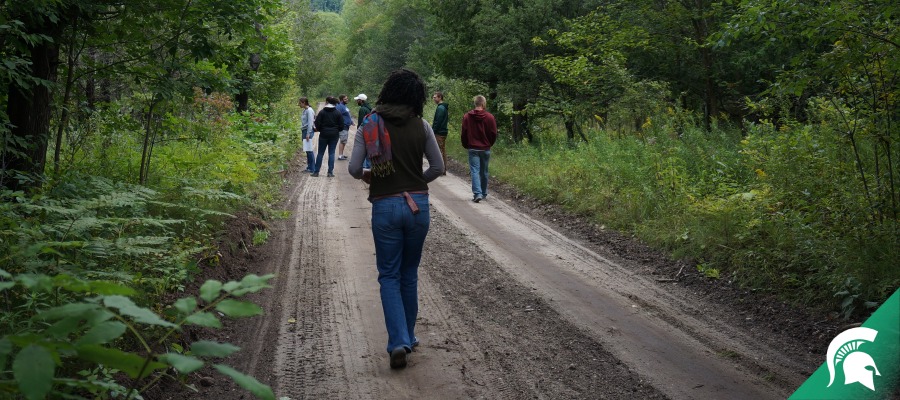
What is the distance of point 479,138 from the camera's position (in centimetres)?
1473

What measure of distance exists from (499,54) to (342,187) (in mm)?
6523

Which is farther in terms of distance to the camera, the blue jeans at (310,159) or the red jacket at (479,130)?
the blue jeans at (310,159)

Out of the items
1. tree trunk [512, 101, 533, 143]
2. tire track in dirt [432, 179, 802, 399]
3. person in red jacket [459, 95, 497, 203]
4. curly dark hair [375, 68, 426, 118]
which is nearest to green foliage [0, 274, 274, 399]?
curly dark hair [375, 68, 426, 118]

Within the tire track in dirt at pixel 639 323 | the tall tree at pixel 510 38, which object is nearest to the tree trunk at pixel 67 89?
the tire track in dirt at pixel 639 323

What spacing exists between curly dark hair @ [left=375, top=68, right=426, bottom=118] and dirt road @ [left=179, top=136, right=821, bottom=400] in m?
2.07

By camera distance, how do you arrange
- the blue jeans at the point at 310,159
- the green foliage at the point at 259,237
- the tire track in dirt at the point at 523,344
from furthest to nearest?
the blue jeans at the point at 310,159, the green foliage at the point at 259,237, the tire track in dirt at the point at 523,344

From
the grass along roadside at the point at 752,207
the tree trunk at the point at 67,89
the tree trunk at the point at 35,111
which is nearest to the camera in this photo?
the grass along roadside at the point at 752,207

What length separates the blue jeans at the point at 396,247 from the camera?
5.59 metres

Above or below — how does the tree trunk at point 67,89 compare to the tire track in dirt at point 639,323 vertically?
above

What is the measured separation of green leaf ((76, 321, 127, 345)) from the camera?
7.26 ft

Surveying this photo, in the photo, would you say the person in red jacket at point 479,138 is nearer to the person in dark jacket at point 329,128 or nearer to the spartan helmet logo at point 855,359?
the person in dark jacket at point 329,128

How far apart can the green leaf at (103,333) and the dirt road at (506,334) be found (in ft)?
9.64

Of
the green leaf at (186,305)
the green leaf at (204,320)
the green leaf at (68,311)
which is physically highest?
the green leaf at (186,305)

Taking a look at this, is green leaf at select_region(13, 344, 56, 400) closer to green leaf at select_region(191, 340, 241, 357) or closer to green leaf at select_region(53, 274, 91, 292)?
green leaf at select_region(53, 274, 91, 292)
